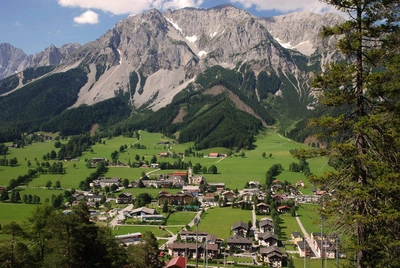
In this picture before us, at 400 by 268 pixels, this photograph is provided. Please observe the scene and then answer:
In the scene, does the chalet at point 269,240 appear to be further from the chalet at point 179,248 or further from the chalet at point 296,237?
the chalet at point 179,248

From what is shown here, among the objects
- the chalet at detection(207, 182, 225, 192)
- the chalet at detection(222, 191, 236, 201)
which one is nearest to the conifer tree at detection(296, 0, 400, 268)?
the chalet at detection(222, 191, 236, 201)

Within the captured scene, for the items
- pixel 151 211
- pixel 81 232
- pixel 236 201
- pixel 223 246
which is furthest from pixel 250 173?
pixel 81 232

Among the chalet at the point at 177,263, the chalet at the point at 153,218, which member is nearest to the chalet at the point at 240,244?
the chalet at the point at 177,263

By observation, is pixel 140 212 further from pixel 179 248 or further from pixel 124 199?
pixel 179 248

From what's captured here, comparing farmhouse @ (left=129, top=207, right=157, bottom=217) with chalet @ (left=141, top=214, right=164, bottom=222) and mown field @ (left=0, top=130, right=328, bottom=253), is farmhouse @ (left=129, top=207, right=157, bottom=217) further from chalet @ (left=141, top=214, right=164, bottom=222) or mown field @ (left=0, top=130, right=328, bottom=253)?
mown field @ (left=0, top=130, right=328, bottom=253)

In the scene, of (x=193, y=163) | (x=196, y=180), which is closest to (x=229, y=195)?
(x=196, y=180)

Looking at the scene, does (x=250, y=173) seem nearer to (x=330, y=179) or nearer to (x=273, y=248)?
(x=273, y=248)
